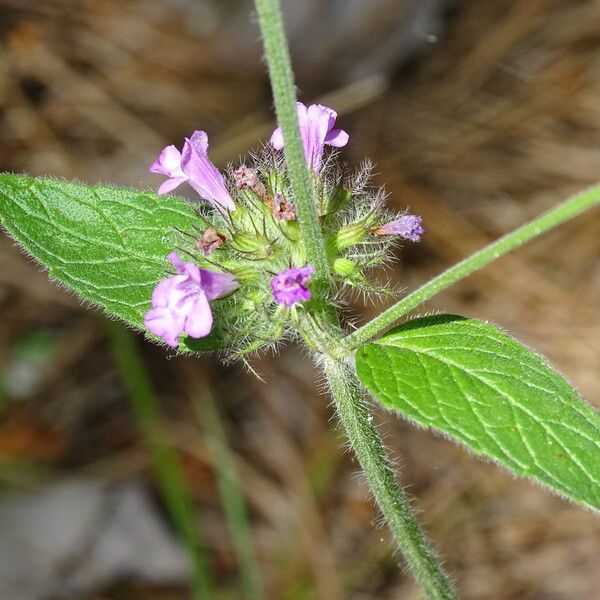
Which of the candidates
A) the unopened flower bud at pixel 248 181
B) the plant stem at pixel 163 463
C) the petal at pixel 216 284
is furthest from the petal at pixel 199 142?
the plant stem at pixel 163 463

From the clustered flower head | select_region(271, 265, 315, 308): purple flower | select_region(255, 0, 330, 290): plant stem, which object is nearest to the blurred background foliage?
A: the clustered flower head

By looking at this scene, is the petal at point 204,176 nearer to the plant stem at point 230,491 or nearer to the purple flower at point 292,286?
the purple flower at point 292,286

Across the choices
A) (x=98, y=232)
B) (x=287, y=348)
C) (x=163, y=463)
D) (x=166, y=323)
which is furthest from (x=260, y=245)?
(x=287, y=348)

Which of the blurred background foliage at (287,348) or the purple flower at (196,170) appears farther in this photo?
the blurred background foliage at (287,348)

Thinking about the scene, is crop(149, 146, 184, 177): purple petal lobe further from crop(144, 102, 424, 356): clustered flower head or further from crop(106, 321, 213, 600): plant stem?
crop(106, 321, 213, 600): plant stem

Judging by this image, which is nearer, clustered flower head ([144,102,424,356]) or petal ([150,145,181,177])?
clustered flower head ([144,102,424,356])

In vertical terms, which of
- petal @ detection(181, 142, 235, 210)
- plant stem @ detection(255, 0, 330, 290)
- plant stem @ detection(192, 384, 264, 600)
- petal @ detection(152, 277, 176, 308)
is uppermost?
plant stem @ detection(192, 384, 264, 600)
